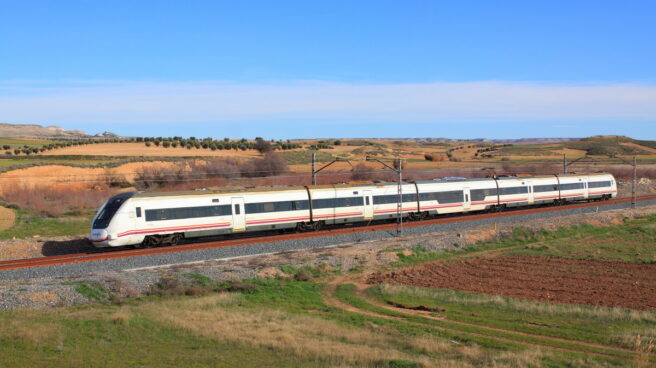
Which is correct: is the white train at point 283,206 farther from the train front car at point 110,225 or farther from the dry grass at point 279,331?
the dry grass at point 279,331

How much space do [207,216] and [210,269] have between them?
760 centimetres

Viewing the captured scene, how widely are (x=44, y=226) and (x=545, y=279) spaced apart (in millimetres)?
31801

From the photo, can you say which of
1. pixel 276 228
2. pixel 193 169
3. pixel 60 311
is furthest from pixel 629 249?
pixel 193 169

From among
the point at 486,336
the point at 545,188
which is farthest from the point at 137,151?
the point at 486,336

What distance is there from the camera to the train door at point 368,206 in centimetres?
4009

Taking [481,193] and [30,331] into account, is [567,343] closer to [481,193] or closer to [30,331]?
[30,331]

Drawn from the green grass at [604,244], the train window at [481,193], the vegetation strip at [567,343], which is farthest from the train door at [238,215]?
the train window at [481,193]

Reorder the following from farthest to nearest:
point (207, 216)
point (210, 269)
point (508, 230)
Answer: point (508, 230), point (207, 216), point (210, 269)

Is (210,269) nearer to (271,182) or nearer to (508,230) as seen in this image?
(508,230)

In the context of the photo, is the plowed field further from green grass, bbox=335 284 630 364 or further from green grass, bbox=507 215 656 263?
green grass, bbox=335 284 630 364

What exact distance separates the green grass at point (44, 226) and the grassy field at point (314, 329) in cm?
1791

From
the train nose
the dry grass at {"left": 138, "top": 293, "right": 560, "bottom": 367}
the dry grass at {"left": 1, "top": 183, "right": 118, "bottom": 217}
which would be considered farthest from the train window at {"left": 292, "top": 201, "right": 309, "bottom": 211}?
the dry grass at {"left": 1, "top": 183, "right": 118, "bottom": 217}

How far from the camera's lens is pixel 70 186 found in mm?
59031

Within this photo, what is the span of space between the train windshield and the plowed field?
13.0 metres
